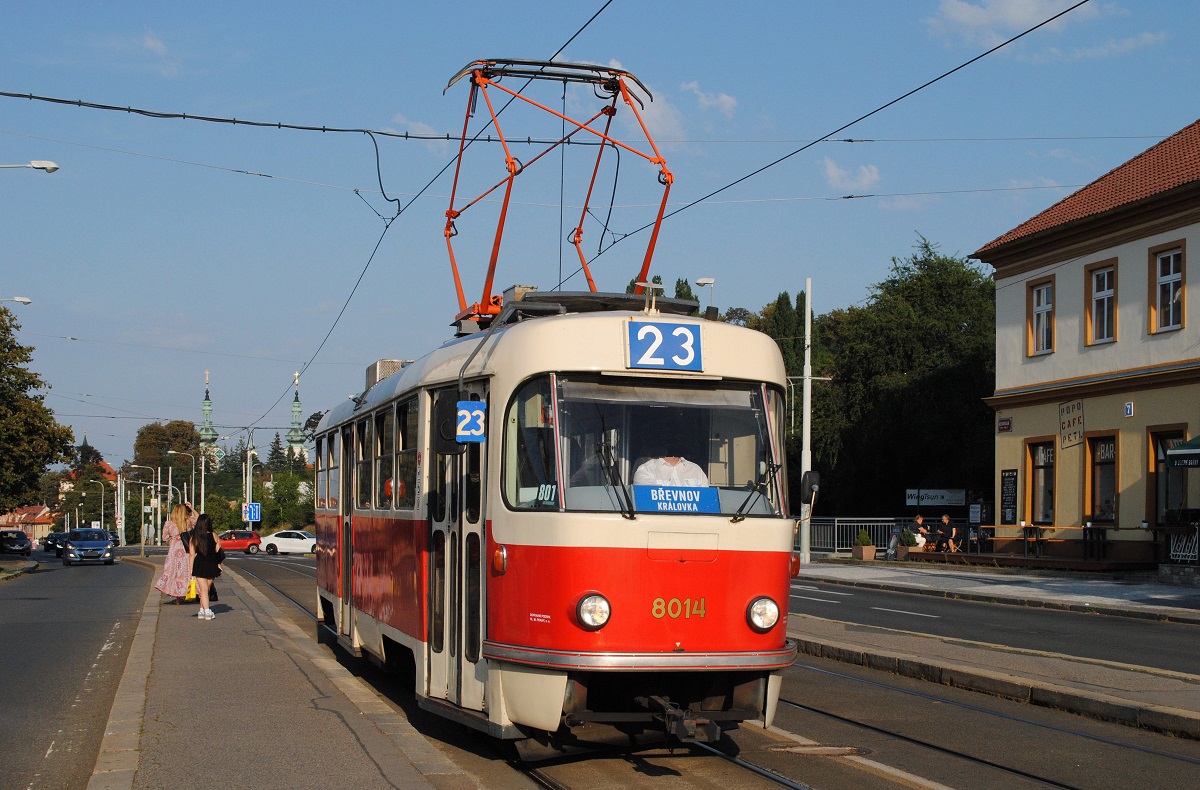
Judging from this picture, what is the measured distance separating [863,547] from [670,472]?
35.3 m

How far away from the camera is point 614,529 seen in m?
7.22

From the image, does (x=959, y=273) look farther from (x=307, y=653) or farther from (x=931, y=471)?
(x=307, y=653)

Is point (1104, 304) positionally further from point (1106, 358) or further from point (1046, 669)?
point (1046, 669)

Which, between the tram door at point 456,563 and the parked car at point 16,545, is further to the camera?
the parked car at point 16,545

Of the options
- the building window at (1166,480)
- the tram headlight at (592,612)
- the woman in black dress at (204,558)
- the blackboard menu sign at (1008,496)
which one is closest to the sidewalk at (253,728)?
the tram headlight at (592,612)

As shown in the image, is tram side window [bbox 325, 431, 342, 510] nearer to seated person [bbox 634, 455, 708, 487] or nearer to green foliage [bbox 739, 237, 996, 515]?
seated person [bbox 634, 455, 708, 487]

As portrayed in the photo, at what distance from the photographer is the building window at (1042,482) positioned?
34406 millimetres

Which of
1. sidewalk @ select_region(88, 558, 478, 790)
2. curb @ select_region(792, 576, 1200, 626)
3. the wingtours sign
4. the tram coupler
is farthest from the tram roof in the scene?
the wingtours sign

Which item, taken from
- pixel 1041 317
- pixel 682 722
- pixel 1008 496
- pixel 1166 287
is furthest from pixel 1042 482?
pixel 682 722

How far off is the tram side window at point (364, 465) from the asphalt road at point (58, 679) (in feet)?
9.13

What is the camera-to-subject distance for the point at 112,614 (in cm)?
2062

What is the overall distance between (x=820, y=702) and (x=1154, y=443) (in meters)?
23.1

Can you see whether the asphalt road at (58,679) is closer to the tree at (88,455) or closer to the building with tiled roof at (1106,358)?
the building with tiled roof at (1106,358)

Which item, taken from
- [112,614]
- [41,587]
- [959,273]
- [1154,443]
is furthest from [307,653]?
[959,273]
